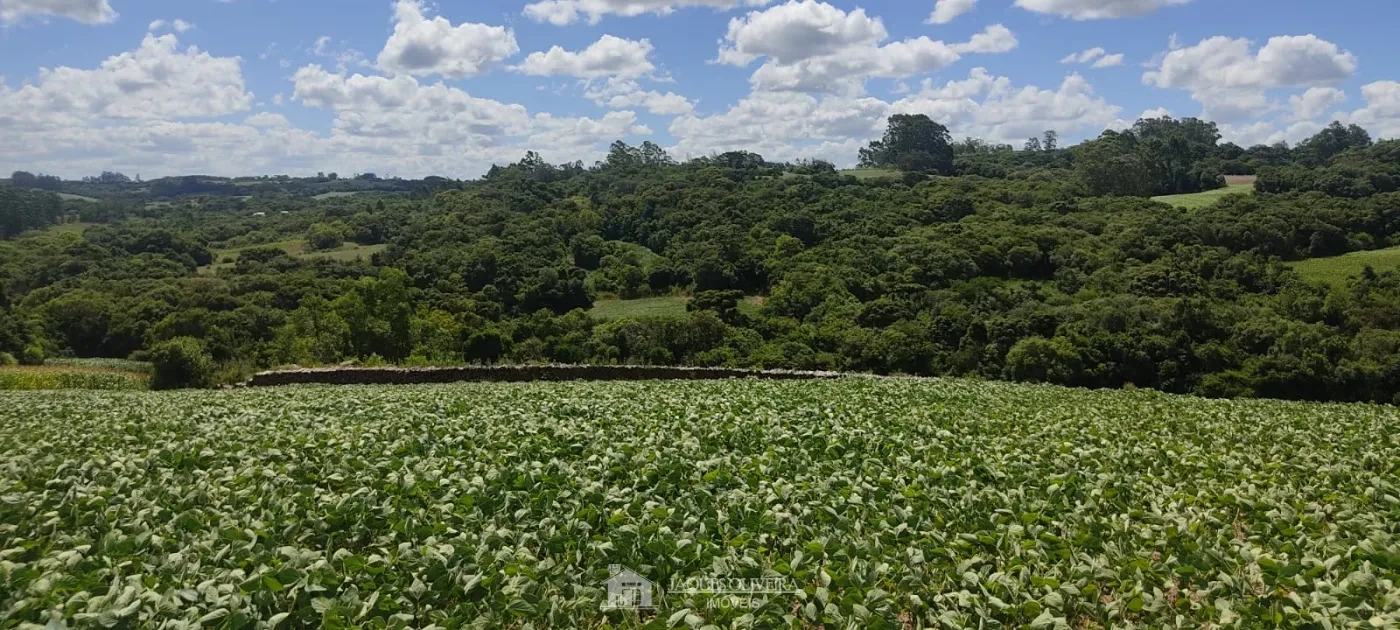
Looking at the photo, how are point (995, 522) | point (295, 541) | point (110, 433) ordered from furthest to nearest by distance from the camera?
point (110, 433) → point (995, 522) → point (295, 541)

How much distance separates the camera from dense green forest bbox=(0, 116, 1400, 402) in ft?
155

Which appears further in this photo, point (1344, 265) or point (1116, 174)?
point (1116, 174)

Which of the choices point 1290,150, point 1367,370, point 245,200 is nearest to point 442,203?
point 245,200

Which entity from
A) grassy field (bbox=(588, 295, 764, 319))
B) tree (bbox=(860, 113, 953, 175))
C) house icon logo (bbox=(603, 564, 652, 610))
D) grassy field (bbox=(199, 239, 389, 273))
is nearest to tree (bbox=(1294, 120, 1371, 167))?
tree (bbox=(860, 113, 953, 175))

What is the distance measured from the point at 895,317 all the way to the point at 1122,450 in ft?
171

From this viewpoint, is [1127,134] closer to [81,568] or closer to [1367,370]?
[1367,370]

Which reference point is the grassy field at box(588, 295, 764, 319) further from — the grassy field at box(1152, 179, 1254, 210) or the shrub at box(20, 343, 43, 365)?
the grassy field at box(1152, 179, 1254, 210)

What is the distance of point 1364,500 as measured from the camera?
7203 mm

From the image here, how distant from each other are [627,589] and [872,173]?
138 m

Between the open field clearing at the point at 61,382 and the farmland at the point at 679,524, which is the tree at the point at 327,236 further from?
→ the farmland at the point at 679,524

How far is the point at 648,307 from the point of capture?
74.8m

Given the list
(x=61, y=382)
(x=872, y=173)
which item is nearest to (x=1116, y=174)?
(x=872, y=173)

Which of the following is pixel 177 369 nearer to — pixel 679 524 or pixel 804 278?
pixel 679 524

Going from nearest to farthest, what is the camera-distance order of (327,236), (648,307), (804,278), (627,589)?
(627,589) < (804,278) < (648,307) < (327,236)
